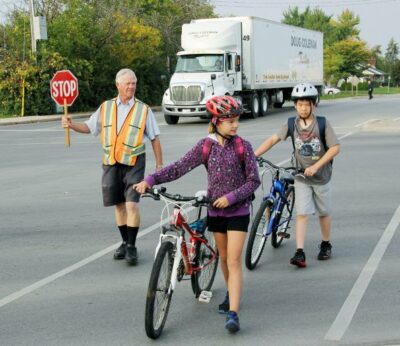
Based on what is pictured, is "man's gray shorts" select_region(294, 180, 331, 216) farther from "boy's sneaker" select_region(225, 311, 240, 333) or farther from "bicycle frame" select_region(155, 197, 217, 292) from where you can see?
"boy's sneaker" select_region(225, 311, 240, 333)

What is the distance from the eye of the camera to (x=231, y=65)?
99.9 ft

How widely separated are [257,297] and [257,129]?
64.5 feet

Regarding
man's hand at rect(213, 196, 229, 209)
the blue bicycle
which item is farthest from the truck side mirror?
man's hand at rect(213, 196, 229, 209)

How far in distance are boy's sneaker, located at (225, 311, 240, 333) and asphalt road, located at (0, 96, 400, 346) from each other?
78mm

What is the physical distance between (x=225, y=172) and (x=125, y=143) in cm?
221

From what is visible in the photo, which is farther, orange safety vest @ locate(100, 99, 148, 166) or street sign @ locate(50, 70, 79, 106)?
street sign @ locate(50, 70, 79, 106)

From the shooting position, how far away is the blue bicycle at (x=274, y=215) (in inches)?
274

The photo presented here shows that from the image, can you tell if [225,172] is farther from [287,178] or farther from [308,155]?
[287,178]

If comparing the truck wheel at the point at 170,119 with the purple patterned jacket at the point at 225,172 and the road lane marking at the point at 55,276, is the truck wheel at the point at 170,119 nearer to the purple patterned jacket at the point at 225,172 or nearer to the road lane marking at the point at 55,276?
the road lane marking at the point at 55,276

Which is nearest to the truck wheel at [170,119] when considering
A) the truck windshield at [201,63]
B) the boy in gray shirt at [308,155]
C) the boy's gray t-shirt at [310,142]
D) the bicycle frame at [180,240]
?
the truck windshield at [201,63]

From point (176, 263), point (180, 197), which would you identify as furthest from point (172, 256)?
point (180, 197)

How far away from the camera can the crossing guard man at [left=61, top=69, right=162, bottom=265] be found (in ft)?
23.5

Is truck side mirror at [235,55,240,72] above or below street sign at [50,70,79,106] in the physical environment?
above

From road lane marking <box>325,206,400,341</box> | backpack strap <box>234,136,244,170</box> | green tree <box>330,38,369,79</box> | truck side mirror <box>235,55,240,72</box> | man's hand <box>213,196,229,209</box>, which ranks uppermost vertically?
green tree <box>330,38,369,79</box>
